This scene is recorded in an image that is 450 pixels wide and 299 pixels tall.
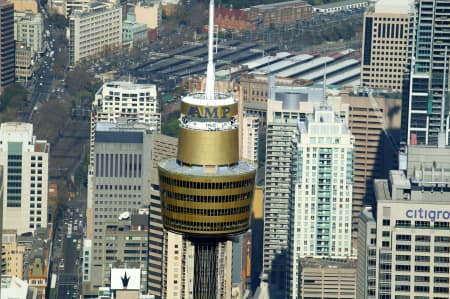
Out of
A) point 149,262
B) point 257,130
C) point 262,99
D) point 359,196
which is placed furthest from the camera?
point 262,99

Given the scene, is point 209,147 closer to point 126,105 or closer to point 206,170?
point 206,170

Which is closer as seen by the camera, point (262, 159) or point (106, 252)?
point (106, 252)

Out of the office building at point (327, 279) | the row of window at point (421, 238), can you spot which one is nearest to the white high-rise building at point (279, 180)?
the office building at point (327, 279)

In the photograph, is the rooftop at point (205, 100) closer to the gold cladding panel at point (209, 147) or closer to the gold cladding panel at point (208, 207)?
the gold cladding panel at point (209, 147)

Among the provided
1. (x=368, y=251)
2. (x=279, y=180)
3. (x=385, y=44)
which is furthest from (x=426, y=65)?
(x=368, y=251)

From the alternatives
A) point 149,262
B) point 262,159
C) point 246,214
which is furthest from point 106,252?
point 246,214

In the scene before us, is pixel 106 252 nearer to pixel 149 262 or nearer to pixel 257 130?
pixel 149 262
